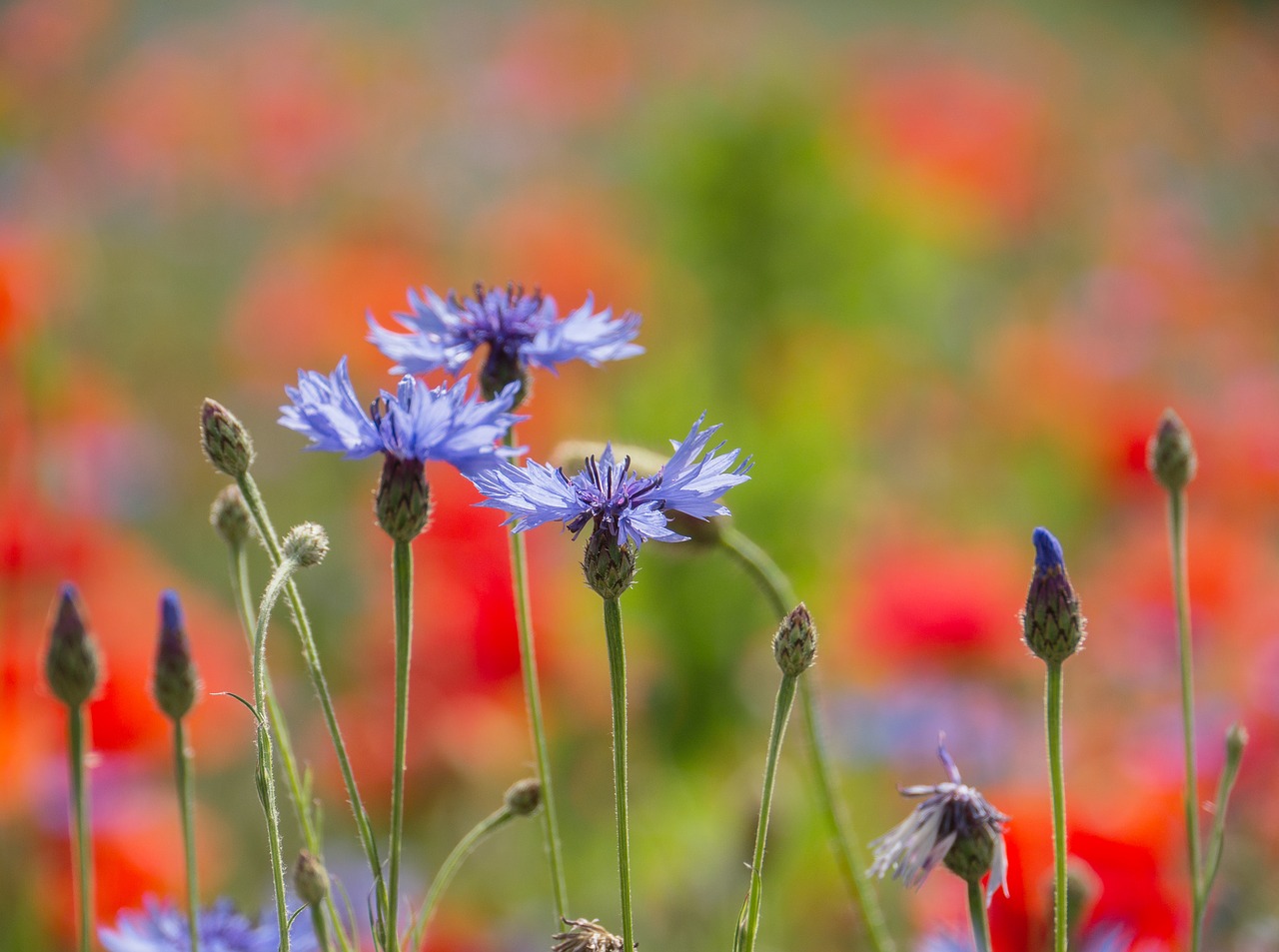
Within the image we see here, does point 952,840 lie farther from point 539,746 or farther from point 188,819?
point 188,819

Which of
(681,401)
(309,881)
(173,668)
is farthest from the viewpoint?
(681,401)

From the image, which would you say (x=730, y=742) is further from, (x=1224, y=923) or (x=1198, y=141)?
(x=1198, y=141)

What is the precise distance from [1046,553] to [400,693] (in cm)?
21

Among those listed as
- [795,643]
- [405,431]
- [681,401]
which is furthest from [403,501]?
[681,401]

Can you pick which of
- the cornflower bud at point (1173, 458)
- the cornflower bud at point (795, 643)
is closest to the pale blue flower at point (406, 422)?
the cornflower bud at point (795, 643)

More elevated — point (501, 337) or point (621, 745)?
point (501, 337)

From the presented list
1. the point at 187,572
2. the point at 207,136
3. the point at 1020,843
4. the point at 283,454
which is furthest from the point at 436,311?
the point at 207,136

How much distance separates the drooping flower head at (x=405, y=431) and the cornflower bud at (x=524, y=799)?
10 cm

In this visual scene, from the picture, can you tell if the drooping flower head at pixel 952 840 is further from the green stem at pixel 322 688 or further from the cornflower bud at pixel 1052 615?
the green stem at pixel 322 688

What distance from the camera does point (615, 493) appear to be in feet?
1.39

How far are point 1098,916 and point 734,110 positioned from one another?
1775 millimetres

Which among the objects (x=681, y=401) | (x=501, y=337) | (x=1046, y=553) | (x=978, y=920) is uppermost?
(x=681, y=401)

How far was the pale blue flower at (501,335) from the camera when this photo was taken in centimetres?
52

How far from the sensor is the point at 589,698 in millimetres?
1296
